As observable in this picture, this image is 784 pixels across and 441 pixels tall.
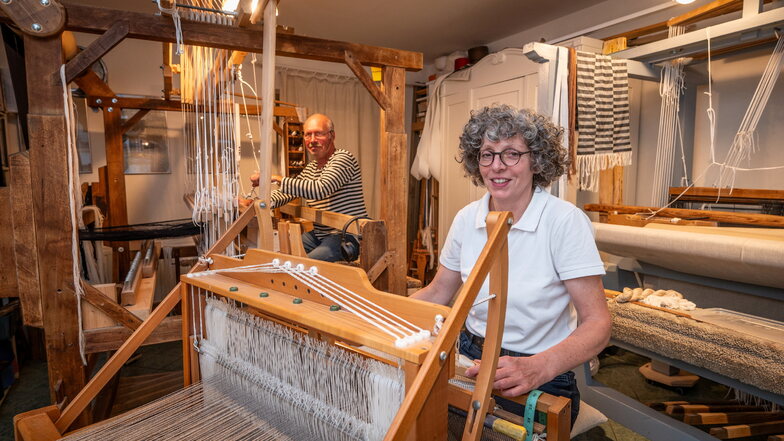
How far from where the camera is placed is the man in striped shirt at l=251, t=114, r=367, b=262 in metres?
2.47

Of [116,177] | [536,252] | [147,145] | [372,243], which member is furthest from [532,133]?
[147,145]

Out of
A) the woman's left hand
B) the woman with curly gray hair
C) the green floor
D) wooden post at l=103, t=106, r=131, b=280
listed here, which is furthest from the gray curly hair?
wooden post at l=103, t=106, r=131, b=280

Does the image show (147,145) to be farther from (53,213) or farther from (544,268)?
(544,268)

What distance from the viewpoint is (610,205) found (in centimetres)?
283

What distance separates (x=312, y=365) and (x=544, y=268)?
65cm

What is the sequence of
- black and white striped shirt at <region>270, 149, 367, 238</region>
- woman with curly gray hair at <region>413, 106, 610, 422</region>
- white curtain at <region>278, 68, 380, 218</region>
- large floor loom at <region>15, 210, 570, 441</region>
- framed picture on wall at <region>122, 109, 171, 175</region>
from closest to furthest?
large floor loom at <region>15, 210, 570, 441</region>
woman with curly gray hair at <region>413, 106, 610, 422</region>
black and white striped shirt at <region>270, 149, 367, 238</region>
framed picture on wall at <region>122, 109, 171, 175</region>
white curtain at <region>278, 68, 380, 218</region>

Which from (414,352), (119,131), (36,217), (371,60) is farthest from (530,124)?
(119,131)

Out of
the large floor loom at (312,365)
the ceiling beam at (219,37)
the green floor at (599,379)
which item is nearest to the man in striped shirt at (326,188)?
the ceiling beam at (219,37)

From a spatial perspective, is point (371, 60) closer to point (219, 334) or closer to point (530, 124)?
point (530, 124)

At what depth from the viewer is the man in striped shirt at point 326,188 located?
247 cm

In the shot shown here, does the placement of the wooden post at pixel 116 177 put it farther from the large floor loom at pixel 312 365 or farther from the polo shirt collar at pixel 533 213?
the polo shirt collar at pixel 533 213

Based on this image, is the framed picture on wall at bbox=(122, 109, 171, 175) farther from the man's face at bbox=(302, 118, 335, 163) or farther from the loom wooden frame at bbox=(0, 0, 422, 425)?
the loom wooden frame at bbox=(0, 0, 422, 425)

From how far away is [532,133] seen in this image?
132 centimetres

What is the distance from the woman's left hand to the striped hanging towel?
187 centimetres
